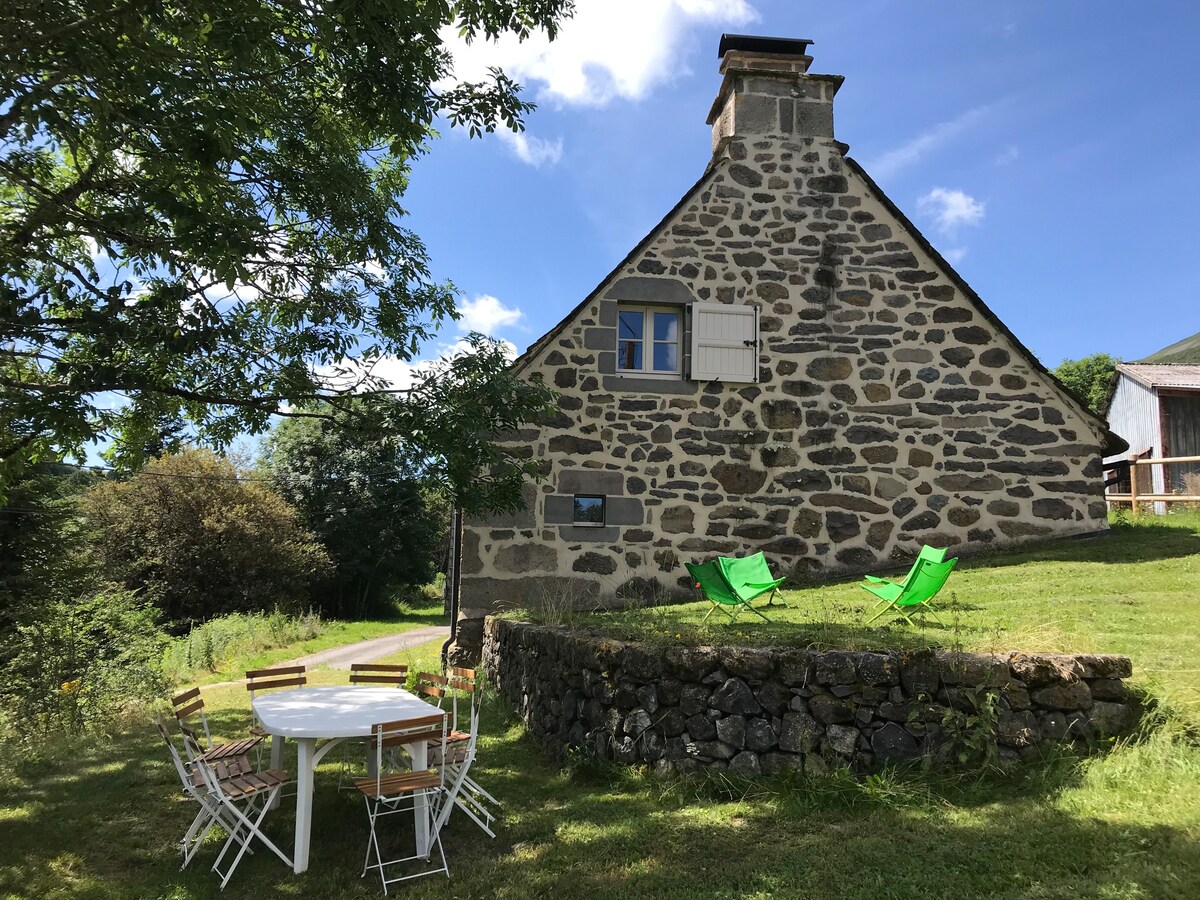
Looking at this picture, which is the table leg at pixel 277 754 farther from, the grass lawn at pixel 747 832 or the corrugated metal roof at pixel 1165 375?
the corrugated metal roof at pixel 1165 375

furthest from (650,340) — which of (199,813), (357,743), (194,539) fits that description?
(194,539)

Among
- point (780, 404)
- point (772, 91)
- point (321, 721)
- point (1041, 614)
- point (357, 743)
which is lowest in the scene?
point (357, 743)

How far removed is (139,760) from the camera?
645 cm

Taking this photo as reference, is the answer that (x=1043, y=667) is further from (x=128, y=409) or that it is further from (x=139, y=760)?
(x=128, y=409)

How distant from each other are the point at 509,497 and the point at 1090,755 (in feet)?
14.5

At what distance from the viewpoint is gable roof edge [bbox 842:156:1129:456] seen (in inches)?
387

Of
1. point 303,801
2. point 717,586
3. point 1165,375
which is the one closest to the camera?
point 303,801

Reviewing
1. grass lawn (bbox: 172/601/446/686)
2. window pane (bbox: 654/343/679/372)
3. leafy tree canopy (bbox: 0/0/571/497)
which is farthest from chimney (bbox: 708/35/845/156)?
grass lawn (bbox: 172/601/446/686)

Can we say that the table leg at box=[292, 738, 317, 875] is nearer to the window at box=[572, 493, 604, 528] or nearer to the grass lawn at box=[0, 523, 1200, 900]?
the grass lawn at box=[0, 523, 1200, 900]

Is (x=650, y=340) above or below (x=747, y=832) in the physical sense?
above

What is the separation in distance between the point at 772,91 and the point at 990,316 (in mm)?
4195

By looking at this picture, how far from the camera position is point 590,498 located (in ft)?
31.3

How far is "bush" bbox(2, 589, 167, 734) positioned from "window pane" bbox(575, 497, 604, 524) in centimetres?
555

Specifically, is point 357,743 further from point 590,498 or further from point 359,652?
point 359,652
